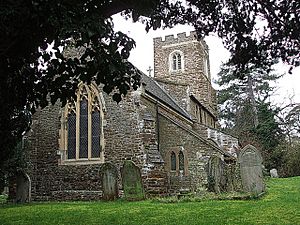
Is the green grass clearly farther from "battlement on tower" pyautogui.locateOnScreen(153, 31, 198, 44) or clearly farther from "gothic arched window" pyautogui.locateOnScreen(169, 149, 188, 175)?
"battlement on tower" pyautogui.locateOnScreen(153, 31, 198, 44)

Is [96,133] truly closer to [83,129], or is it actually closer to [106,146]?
[83,129]

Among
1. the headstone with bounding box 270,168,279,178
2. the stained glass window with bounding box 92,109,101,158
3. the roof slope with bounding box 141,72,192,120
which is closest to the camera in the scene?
the stained glass window with bounding box 92,109,101,158

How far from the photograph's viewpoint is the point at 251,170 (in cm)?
1216

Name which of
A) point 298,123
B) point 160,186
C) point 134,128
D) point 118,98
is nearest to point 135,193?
point 160,186

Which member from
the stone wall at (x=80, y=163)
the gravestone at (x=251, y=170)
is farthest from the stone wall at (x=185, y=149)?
the gravestone at (x=251, y=170)

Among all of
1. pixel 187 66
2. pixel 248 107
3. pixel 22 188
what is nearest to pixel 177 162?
pixel 22 188

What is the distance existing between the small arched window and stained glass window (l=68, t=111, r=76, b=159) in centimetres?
1572

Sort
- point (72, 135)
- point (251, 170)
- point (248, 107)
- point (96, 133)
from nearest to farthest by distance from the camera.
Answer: point (251, 170) < point (96, 133) < point (72, 135) < point (248, 107)

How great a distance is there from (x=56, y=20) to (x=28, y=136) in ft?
45.1

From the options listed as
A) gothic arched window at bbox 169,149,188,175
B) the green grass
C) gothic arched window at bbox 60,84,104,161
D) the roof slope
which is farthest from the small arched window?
the green grass

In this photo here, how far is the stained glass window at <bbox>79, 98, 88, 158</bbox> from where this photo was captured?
16.2 m

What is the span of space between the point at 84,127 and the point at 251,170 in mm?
7957

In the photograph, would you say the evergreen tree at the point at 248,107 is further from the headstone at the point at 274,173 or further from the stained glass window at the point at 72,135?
the stained glass window at the point at 72,135

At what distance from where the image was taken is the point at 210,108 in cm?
3072
